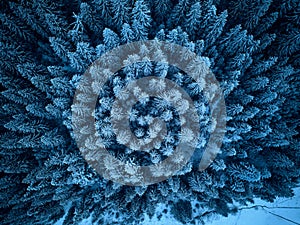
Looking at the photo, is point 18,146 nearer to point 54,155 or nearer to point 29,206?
point 54,155

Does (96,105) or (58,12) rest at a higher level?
(58,12)

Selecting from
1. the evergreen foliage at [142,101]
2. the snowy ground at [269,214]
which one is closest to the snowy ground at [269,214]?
the snowy ground at [269,214]

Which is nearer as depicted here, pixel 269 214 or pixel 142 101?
pixel 142 101

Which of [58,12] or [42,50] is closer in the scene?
[58,12]

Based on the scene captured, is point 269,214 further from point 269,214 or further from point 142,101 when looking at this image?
point 142,101

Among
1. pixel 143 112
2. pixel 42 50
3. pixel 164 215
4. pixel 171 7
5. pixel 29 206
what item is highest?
pixel 171 7

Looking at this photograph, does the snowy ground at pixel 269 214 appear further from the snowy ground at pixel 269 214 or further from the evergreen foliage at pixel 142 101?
the evergreen foliage at pixel 142 101

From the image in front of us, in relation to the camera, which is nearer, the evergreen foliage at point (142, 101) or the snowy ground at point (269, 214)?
the evergreen foliage at point (142, 101)

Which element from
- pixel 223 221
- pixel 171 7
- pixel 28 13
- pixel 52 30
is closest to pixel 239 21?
pixel 171 7

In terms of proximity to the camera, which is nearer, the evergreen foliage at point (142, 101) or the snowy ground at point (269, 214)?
the evergreen foliage at point (142, 101)

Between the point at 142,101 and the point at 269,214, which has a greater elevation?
the point at 142,101

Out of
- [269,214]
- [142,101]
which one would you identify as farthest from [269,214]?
[142,101]
